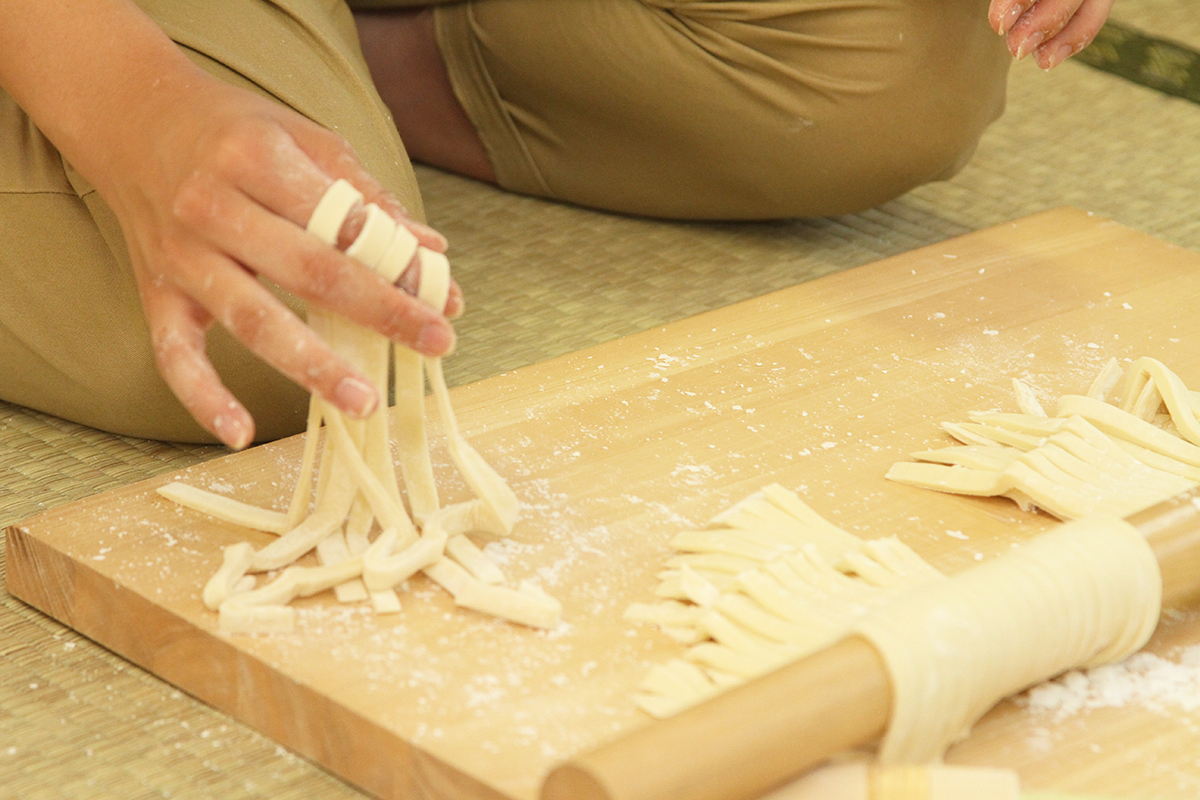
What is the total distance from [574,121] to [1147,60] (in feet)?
3.87

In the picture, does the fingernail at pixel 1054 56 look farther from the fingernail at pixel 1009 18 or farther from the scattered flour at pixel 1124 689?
the scattered flour at pixel 1124 689

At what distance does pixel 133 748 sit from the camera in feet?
3.55

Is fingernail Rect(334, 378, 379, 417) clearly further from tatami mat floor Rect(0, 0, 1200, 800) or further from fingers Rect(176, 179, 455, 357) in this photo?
tatami mat floor Rect(0, 0, 1200, 800)

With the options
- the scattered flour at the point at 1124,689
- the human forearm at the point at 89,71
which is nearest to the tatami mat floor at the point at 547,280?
the human forearm at the point at 89,71

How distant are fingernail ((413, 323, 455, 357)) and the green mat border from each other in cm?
190

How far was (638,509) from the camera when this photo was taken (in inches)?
48.0

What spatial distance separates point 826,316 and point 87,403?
0.75m

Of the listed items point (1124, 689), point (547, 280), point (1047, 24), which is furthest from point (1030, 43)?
point (1124, 689)

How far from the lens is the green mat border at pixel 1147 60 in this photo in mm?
2561

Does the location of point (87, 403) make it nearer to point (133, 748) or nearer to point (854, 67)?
point (133, 748)

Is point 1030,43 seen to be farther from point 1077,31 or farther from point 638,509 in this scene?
point 638,509

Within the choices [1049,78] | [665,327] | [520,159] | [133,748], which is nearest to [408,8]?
[520,159]

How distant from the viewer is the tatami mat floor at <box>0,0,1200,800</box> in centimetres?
→ 107

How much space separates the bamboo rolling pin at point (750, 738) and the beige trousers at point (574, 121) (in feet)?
2.37
